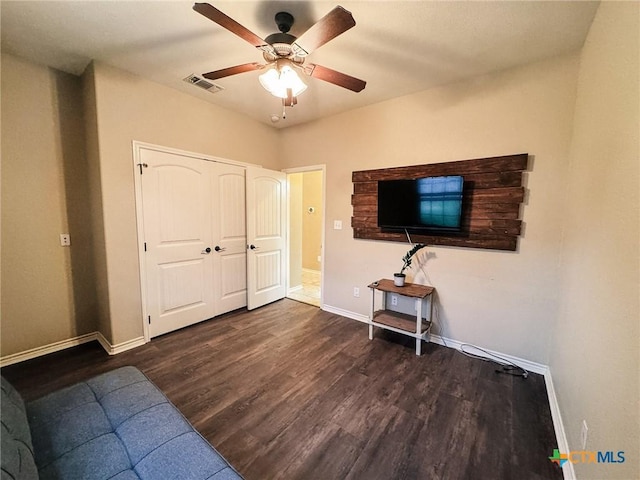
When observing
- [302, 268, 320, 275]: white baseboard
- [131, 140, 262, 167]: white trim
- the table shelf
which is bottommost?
[302, 268, 320, 275]: white baseboard

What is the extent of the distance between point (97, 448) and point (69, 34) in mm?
2739

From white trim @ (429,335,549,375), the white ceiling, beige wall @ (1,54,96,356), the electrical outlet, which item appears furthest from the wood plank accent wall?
beige wall @ (1,54,96,356)

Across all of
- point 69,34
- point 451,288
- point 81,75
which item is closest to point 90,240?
point 81,75

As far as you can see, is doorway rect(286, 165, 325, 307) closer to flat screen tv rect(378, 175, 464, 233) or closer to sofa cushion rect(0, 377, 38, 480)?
flat screen tv rect(378, 175, 464, 233)

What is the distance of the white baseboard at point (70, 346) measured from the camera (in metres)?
2.34

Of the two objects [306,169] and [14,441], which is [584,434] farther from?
[306,169]

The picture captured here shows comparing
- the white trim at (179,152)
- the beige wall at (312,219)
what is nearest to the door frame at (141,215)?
the white trim at (179,152)

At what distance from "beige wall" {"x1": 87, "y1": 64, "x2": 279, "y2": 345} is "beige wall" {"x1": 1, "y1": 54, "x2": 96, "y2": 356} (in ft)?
1.41

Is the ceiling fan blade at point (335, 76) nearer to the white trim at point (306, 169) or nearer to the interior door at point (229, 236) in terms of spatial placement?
the white trim at point (306, 169)

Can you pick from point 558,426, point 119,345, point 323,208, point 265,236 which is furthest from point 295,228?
point 558,426

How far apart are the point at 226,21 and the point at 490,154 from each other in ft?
7.75

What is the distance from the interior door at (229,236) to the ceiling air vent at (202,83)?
81 centimetres

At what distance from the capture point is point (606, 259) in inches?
47.2

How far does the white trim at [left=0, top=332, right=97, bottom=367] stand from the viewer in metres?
2.31
